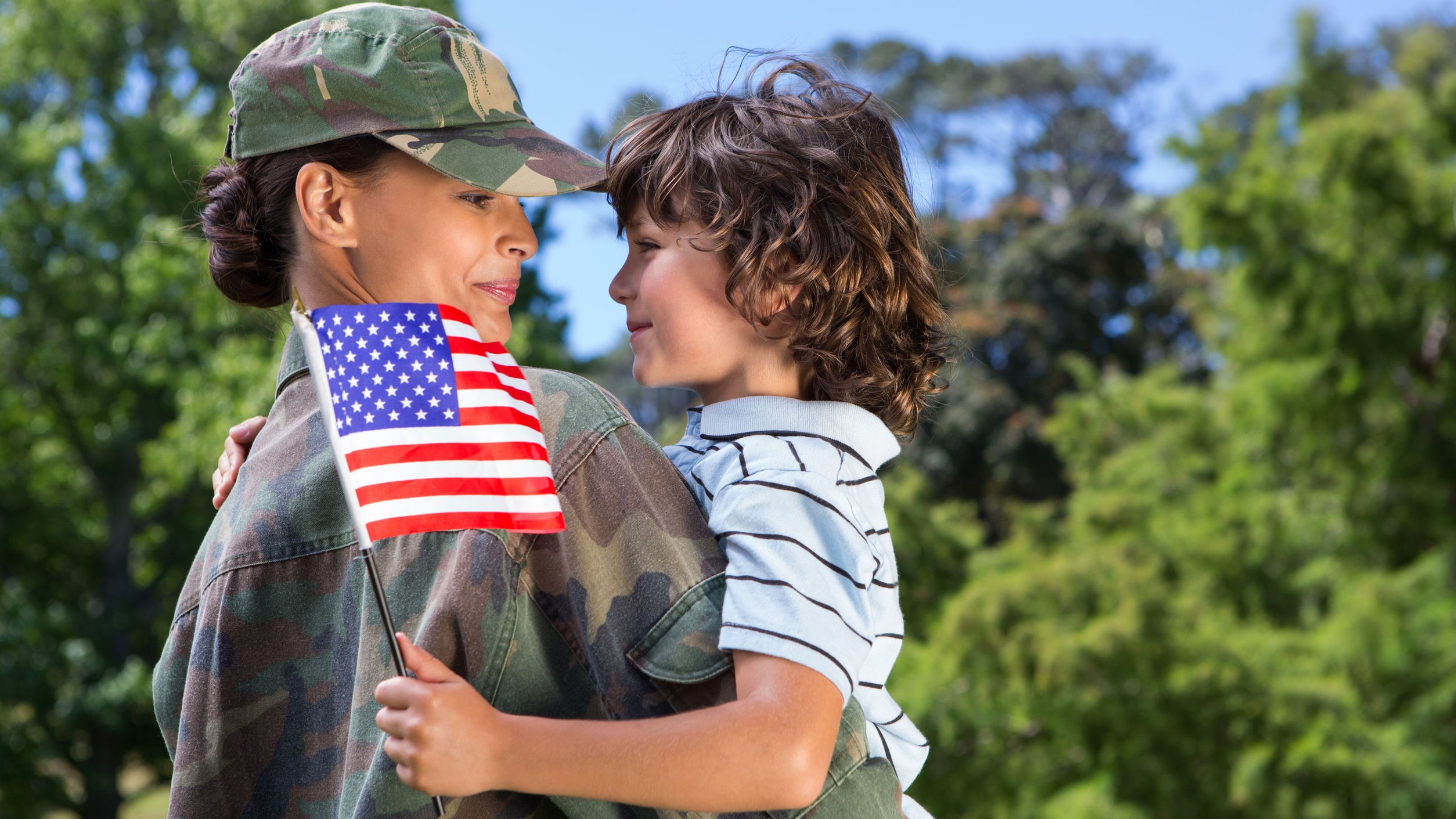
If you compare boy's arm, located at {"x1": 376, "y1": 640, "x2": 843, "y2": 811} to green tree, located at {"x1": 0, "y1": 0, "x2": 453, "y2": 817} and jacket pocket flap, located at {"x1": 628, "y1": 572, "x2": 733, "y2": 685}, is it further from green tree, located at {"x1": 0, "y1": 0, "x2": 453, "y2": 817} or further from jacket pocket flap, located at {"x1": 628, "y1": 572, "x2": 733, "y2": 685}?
green tree, located at {"x1": 0, "y1": 0, "x2": 453, "y2": 817}

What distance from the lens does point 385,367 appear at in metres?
1.40

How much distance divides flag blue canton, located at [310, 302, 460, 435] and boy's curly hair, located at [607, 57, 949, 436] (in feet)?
1.63

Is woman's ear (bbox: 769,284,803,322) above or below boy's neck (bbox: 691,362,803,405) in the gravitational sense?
above

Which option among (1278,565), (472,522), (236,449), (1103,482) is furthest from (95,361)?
(472,522)

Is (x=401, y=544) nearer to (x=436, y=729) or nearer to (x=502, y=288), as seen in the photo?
(x=436, y=729)

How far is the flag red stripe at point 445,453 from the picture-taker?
4.42 feet

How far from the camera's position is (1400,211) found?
11.1 meters

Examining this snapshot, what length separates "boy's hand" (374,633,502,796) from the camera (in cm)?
120

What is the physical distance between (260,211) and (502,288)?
1.11ft

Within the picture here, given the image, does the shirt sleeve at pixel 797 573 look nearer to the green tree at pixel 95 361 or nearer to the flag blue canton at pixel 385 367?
the flag blue canton at pixel 385 367

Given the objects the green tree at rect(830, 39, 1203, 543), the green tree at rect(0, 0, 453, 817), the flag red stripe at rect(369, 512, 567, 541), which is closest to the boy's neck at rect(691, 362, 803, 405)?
the flag red stripe at rect(369, 512, 567, 541)

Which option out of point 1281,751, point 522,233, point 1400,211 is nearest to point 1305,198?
point 1400,211

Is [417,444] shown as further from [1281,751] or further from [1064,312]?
[1064,312]

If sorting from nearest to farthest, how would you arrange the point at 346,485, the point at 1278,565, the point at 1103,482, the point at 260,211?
1. the point at 346,485
2. the point at 260,211
3. the point at 1278,565
4. the point at 1103,482
